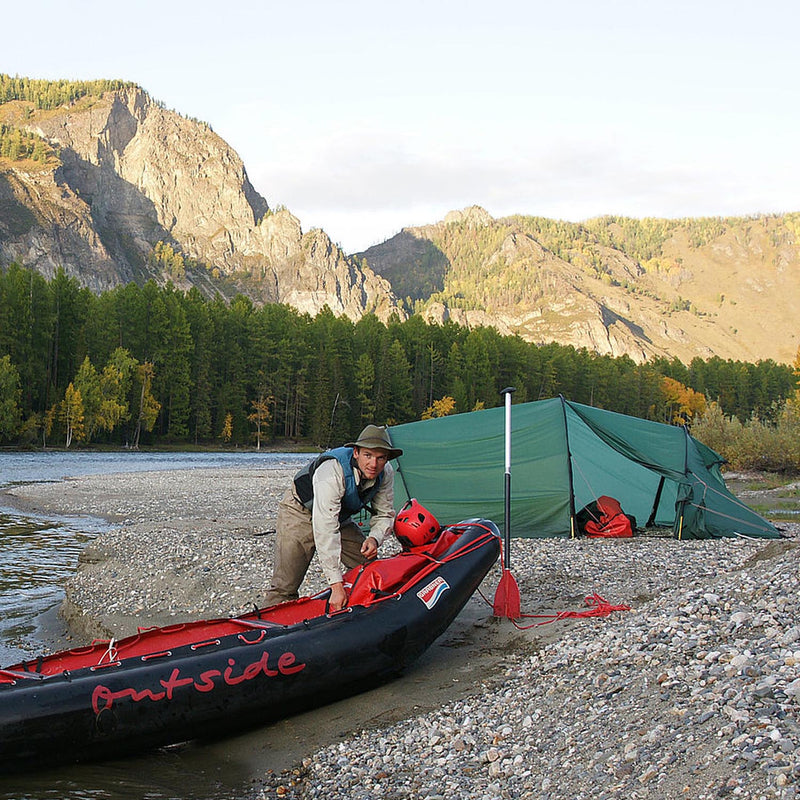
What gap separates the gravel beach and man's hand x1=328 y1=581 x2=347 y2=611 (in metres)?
0.86

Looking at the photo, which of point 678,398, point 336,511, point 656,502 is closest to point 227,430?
point 656,502

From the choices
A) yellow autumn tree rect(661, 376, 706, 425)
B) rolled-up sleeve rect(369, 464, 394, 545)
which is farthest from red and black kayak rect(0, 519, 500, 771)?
yellow autumn tree rect(661, 376, 706, 425)

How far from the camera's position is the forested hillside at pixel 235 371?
225 feet

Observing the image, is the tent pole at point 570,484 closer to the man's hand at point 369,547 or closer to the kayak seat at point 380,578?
the kayak seat at point 380,578

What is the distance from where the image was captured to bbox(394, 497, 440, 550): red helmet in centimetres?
859

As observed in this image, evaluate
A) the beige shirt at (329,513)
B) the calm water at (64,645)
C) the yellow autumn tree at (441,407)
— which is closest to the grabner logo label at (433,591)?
the beige shirt at (329,513)

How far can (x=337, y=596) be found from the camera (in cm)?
776

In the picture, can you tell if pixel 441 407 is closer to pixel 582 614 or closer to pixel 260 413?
pixel 260 413

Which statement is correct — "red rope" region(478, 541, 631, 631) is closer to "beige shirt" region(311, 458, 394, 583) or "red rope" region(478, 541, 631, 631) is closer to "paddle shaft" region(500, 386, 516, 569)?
"paddle shaft" region(500, 386, 516, 569)

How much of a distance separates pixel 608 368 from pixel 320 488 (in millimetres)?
124210

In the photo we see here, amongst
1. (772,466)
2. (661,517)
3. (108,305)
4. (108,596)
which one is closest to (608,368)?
(108,305)

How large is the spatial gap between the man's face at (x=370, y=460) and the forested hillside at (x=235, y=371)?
138 feet

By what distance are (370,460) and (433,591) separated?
1.49m

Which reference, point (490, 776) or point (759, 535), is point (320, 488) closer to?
point (490, 776)
